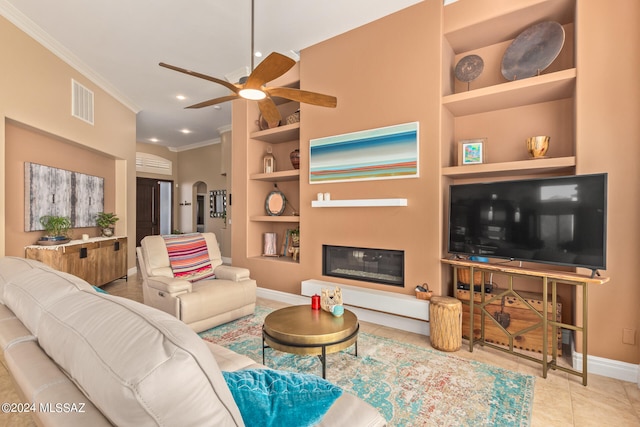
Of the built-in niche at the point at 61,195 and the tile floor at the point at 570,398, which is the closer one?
the tile floor at the point at 570,398

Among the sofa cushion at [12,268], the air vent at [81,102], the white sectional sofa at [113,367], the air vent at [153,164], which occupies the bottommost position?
the white sectional sofa at [113,367]

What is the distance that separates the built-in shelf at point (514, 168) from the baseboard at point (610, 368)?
59.7 inches

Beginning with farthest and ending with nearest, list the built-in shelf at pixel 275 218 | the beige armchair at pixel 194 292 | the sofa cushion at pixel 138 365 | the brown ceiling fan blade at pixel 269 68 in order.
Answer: the built-in shelf at pixel 275 218 < the beige armchair at pixel 194 292 < the brown ceiling fan blade at pixel 269 68 < the sofa cushion at pixel 138 365

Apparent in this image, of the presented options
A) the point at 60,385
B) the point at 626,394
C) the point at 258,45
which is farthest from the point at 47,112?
the point at 626,394

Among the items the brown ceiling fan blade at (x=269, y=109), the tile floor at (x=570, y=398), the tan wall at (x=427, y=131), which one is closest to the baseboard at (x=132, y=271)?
the tan wall at (x=427, y=131)

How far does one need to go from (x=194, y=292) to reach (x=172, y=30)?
2.97 metres

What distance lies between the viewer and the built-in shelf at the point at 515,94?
2.57m

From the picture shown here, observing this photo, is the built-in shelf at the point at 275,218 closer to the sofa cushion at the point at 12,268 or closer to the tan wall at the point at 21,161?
the tan wall at the point at 21,161

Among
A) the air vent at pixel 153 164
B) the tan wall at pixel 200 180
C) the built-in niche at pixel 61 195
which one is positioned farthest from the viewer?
the tan wall at pixel 200 180

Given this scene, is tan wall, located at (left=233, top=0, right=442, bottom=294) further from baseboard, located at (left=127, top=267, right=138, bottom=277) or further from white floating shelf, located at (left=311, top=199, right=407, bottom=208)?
baseboard, located at (left=127, top=267, right=138, bottom=277)

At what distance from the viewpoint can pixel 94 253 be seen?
454cm

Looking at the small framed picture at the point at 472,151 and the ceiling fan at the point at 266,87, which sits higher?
the ceiling fan at the point at 266,87

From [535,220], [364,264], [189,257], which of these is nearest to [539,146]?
[535,220]

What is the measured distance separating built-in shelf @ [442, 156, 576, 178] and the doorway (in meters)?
7.98
